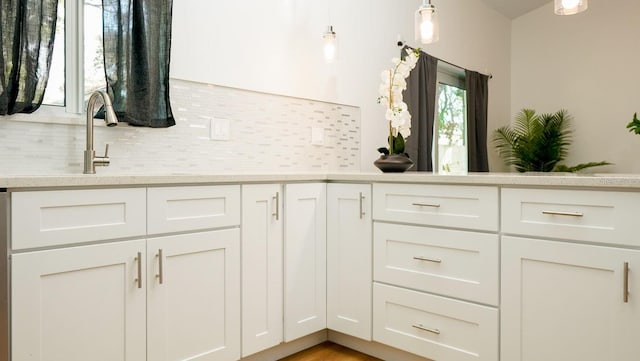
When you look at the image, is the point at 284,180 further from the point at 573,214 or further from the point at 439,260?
the point at 573,214

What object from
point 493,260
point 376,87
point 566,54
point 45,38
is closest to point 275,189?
point 493,260

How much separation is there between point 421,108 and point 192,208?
7.71 feet

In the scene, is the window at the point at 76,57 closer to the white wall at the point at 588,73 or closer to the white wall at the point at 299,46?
the white wall at the point at 299,46

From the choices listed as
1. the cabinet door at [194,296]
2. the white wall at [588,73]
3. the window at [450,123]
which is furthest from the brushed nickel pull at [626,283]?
the white wall at [588,73]

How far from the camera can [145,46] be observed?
1969 mm

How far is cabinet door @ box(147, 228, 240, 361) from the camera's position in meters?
1.62

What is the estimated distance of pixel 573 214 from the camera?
153 centimetres

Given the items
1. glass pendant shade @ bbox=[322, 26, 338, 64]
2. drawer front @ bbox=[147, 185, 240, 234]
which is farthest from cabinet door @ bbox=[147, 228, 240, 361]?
glass pendant shade @ bbox=[322, 26, 338, 64]

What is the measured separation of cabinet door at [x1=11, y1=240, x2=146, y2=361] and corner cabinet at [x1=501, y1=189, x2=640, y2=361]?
1.34m

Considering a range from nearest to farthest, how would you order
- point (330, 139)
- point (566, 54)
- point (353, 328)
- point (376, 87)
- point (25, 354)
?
point (25, 354) < point (353, 328) < point (330, 139) < point (376, 87) < point (566, 54)

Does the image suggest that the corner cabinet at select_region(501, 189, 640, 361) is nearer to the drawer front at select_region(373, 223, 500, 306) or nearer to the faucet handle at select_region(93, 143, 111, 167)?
the drawer front at select_region(373, 223, 500, 306)

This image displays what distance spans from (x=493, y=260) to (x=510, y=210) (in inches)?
8.0

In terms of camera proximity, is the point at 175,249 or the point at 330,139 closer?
the point at 175,249

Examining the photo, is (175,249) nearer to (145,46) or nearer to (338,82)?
(145,46)
